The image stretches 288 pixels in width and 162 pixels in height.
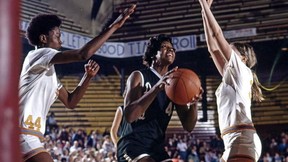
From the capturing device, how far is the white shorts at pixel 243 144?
322 centimetres

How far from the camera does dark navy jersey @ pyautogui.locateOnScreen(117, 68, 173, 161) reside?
10.8ft

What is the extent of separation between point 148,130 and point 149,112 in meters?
0.14

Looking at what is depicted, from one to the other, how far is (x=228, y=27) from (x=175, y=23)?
229cm

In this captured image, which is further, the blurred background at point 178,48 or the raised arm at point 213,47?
the blurred background at point 178,48

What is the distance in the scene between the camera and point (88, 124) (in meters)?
19.0

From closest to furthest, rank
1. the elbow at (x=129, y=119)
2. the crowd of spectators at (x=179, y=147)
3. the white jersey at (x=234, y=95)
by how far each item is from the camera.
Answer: the elbow at (x=129, y=119), the white jersey at (x=234, y=95), the crowd of spectators at (x=179, y=147)

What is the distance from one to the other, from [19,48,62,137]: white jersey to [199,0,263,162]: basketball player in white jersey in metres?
1.23

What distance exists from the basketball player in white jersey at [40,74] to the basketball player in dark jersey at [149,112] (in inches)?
18.9

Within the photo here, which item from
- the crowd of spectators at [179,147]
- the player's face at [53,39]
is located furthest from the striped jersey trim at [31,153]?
the crowd of spectators at [179,147]

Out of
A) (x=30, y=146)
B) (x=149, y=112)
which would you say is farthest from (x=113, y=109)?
(x=30, y=146)

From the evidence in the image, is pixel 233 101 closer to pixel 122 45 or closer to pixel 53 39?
pixel 53 39

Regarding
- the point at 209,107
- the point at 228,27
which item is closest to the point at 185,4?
the point at 228,27

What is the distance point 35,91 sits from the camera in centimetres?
304

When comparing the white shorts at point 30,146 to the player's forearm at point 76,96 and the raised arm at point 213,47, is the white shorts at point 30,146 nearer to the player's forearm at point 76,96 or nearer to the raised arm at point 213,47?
the player's forearm at point 76,96
